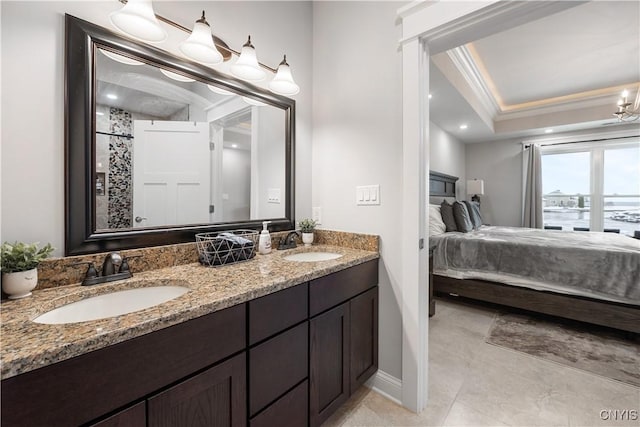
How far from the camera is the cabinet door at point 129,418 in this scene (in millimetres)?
621

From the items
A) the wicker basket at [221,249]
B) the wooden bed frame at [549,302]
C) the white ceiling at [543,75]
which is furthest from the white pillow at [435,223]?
the wicker basket at [221,249]

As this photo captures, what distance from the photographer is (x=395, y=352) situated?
61.2 inches

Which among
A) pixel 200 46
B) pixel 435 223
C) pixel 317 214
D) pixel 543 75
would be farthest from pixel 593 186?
pixel 200 46

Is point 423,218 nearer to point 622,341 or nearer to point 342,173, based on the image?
point 342,173

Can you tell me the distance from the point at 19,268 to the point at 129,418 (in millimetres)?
597

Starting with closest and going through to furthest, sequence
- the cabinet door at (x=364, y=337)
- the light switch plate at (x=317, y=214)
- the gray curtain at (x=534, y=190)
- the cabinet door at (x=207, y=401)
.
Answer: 1. the cabinet door at (x=207, y=401)
2. the cabinet door at (x=364, y=337)
3. the light switch plate at (x=317, y=214)
4. the gray curtain at (x=534, y=190)

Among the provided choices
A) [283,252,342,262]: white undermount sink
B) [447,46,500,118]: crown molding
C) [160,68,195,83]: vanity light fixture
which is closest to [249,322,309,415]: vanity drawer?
[283,252,342,262]: white undermount sink

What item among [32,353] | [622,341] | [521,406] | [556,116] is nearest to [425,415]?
[521,406]

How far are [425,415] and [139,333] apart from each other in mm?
1531

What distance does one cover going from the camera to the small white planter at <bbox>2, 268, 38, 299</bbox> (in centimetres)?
81

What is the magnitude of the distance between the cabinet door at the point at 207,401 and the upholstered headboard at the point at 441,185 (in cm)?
405

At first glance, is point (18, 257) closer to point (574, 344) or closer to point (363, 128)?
point (363, 128)

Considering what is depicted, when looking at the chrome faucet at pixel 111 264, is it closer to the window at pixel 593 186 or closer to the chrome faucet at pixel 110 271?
the chrome faucet at pixel 110 271

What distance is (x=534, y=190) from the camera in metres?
5.09
